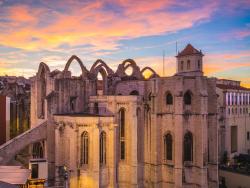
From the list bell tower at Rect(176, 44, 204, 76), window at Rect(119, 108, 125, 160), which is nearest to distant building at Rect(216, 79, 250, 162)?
bell tower at Rect(176, 44, 204, 76)

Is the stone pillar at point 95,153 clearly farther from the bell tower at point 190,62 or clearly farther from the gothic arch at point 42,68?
the bell tower at point 190,62

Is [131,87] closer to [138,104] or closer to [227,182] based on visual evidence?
[138,104]

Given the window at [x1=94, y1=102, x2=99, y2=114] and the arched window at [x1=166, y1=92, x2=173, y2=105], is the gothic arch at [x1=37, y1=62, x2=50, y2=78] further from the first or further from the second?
the arched window at [x1=166, y1=92, x2=173, y2=105]

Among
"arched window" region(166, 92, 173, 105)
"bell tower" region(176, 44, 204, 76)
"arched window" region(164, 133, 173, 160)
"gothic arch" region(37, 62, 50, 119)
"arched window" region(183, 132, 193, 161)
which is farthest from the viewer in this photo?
"bell tower" region(176, 44, 204, 76)

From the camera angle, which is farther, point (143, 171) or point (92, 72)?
point (92, 72)

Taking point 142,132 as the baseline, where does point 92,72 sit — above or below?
above

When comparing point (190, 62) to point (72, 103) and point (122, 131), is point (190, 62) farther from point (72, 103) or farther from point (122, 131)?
point (72, 103)

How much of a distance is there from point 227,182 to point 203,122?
989 centimetres

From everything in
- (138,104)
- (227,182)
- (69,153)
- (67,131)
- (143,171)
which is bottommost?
(227,182)

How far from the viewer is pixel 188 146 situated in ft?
95.5

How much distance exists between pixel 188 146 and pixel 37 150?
1473 centimetres

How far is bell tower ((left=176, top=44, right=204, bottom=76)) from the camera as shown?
45250mm

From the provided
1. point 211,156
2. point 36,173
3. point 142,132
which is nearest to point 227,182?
point 211,156

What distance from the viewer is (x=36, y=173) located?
14.0m
